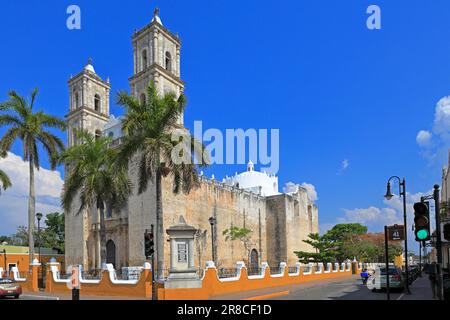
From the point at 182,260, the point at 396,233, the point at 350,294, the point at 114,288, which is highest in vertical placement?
the point at 396,233

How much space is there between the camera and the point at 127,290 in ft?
67.4

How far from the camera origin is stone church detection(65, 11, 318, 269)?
122 feet

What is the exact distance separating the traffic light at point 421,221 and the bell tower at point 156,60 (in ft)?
97.1

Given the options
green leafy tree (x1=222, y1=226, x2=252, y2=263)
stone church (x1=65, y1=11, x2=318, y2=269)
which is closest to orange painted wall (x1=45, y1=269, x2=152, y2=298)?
stone church (x1=65, y1=11, x2=318, y2=269)

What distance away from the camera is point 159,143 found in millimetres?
20594

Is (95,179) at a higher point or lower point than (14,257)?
higher

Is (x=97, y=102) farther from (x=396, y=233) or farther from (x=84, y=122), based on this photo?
(x=396, y=233)

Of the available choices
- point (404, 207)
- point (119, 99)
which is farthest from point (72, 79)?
point (404, 207)

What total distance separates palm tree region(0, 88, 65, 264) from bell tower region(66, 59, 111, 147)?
1613 centimetres

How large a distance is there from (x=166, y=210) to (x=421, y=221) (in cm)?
2774

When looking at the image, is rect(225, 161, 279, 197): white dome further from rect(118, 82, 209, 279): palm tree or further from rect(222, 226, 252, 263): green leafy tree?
rect(118, 82, 209, 279): palm tree

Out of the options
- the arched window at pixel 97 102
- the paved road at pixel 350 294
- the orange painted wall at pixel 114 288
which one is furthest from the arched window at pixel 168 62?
the paved road at pixel 350 294

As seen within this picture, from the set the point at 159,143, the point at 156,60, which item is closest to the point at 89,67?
the point at 156,60

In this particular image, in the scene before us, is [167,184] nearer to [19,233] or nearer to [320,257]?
[320,257]
